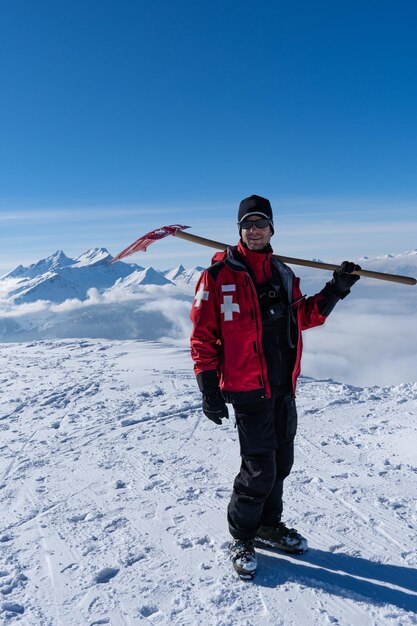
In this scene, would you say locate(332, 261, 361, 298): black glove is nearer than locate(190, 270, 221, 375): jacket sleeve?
No

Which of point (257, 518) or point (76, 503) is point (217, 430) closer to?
point (76, 503)

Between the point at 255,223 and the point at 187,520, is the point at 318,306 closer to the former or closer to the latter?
the point at 255,223

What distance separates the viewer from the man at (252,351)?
3041 mm

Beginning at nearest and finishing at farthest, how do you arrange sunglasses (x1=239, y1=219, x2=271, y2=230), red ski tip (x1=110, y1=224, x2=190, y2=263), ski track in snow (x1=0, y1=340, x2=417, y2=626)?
ski track in snow (x1=0, y1=340, x2=417, y2=626) < sunglasses (x1=239, y1=219, x2=271, y2=230) < red ski tip (x1=110, y1=224, x2=190, y2=263)

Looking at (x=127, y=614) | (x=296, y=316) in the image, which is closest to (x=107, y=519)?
(x=127, y=614)

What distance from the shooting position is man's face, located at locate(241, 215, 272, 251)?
124 inches

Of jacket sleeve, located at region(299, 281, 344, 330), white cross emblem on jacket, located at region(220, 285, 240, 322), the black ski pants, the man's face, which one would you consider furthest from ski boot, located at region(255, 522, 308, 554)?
the man's face

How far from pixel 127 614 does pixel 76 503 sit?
1840mm

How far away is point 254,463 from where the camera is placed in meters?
3.10

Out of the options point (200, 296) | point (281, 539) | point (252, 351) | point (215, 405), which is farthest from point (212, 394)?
point (281, 539)

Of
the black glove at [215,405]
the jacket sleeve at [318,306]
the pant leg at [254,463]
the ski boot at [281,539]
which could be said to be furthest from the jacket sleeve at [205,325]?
the ski boot at [281,539]

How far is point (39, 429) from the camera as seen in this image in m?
7.34

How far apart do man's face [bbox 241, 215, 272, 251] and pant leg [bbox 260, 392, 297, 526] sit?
1.12 metres

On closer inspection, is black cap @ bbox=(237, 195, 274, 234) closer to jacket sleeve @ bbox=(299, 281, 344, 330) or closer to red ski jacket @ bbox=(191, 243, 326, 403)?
red ski jacket @ bbox=(191, 243, 326, 403)
